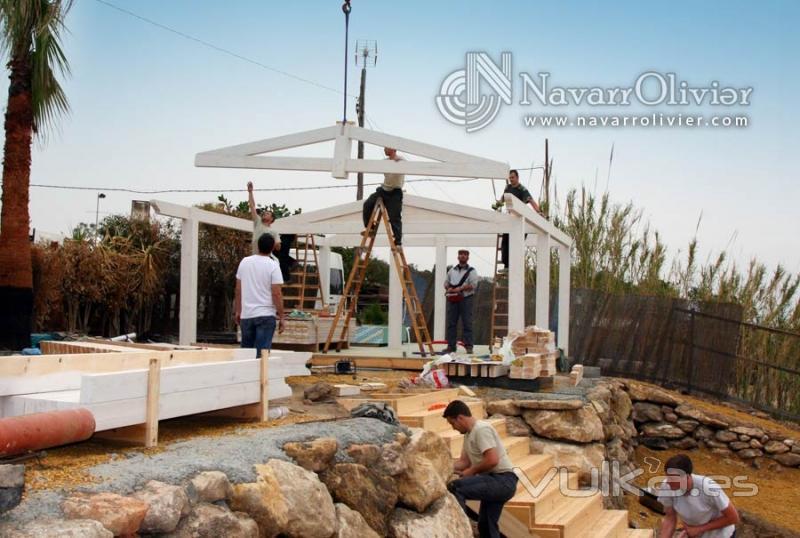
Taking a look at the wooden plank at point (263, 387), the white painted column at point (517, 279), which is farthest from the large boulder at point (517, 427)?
the wooden plank at point (263, 387)

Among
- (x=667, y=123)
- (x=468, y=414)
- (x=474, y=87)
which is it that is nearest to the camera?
(x=468, y=414)

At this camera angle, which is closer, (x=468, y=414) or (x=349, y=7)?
(x=468, y=414)

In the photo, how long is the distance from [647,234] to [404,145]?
9.76 meters

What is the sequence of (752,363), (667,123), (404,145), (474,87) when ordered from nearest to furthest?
(404,145), (667,123), (474,87), (752,363)

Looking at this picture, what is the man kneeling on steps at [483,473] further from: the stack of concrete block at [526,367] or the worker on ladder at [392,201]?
the worker on ladder at [392,201]

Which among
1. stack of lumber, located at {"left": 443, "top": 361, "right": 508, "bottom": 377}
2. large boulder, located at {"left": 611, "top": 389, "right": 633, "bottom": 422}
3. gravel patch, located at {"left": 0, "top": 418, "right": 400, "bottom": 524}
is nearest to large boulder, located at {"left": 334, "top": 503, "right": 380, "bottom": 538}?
gravel patch, located at {"left": 0, "top": 418, "right": 400, "bottom": 524}

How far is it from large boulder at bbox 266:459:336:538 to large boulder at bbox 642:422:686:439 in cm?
1057

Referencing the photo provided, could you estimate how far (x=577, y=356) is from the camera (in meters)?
16.9

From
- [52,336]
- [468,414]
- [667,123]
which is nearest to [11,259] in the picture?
[52,336]

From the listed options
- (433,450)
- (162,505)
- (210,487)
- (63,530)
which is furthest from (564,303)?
(63,530)

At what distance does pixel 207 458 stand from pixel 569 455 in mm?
5920

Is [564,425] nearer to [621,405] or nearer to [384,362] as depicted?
[384,362]

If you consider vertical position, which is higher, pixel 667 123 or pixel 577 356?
pixel 667 123

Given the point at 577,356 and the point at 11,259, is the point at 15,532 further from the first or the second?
the point at 577,356
